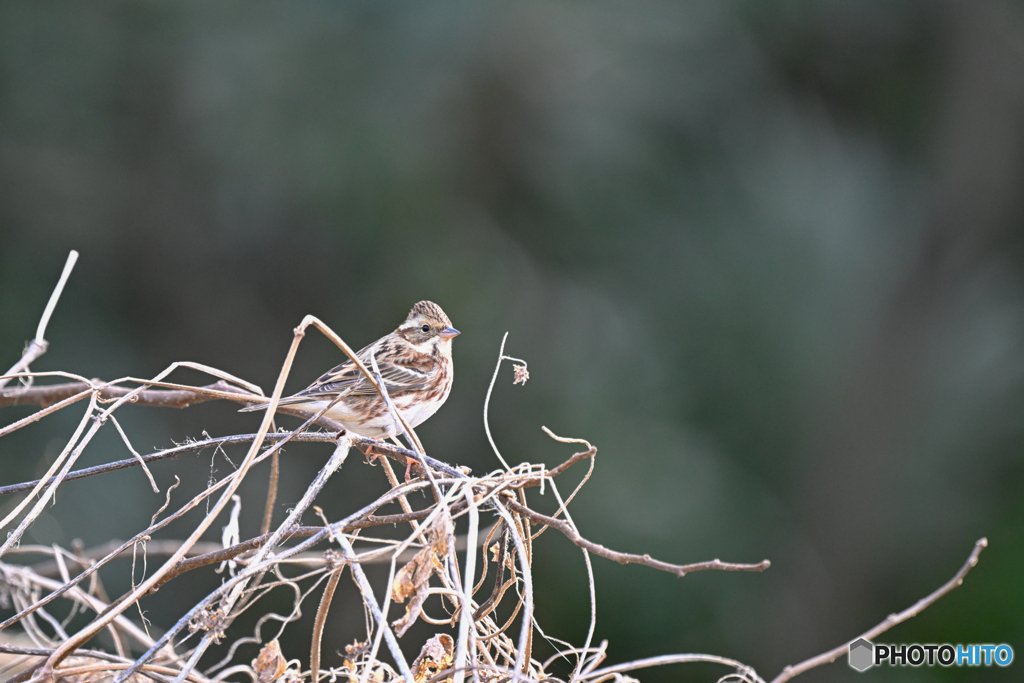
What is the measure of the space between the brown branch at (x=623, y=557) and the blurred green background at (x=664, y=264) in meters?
4.51

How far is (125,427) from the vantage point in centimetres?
570

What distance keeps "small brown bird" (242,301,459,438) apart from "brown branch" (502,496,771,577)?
1.55 m

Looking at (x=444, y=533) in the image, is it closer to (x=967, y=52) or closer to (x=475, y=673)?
(x=475, y=673)

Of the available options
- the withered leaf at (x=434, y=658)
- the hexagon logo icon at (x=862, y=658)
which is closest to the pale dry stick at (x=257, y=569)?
the withered leaf at (x=434, y=658)

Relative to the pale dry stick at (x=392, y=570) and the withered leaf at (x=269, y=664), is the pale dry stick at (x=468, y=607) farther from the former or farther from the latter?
the withered leaf at (x=269, y=664)

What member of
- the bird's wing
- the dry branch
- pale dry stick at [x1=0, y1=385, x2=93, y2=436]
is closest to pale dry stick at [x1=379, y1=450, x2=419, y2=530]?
the dry branch

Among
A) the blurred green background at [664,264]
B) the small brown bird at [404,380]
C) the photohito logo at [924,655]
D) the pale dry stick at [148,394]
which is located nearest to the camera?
the pale dry stick at [148,394]

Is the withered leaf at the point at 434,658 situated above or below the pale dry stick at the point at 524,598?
below

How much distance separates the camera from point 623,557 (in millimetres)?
1230

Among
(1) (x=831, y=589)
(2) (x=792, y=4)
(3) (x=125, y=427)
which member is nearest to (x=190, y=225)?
(3) (x=125, y=427)

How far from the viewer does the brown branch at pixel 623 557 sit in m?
1.16

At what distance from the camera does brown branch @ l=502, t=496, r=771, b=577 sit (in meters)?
1.16

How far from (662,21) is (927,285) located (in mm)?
2626

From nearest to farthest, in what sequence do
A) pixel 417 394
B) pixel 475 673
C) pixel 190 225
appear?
pixel 475 673 → pixel 417 394 → pixel 190 225
